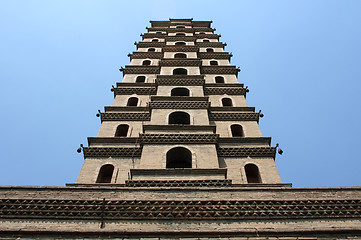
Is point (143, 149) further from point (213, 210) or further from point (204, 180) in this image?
point (213, 210)


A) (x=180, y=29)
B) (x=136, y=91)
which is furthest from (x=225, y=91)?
(x=180, y=29)

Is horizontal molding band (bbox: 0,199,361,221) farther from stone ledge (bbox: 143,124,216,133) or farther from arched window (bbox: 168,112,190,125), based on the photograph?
arched window (bbox: 168,112,190,125)

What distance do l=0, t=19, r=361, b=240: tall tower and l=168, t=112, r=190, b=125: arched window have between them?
58mm

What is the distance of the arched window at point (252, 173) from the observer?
58.3 ft

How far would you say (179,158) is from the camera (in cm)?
1803

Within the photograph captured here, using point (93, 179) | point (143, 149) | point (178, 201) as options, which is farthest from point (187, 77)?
point (178, 201)

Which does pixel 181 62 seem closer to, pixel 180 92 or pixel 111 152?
pixel 180 92

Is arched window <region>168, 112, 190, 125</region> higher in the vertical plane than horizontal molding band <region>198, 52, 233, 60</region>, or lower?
lower

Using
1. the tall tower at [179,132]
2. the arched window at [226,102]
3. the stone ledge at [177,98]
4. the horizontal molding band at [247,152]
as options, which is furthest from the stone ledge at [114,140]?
the arched window at [226,102]

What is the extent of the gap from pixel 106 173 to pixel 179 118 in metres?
5.47

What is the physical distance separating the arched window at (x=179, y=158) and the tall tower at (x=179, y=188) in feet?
0.16

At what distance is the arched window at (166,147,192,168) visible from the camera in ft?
57.6

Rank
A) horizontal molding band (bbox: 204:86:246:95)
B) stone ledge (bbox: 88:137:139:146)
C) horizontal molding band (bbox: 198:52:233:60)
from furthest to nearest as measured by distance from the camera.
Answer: horizontal molding band (bbox: 198:52:233:60), horizontal molding band (bbox: 204:86:246:95), stone ledge (bbox: 88:137:139:146)

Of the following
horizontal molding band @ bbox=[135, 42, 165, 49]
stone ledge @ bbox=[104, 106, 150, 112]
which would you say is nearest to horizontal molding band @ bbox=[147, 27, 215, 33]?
horizontal molding band @ bbox=[135, 42, 165, 49]
